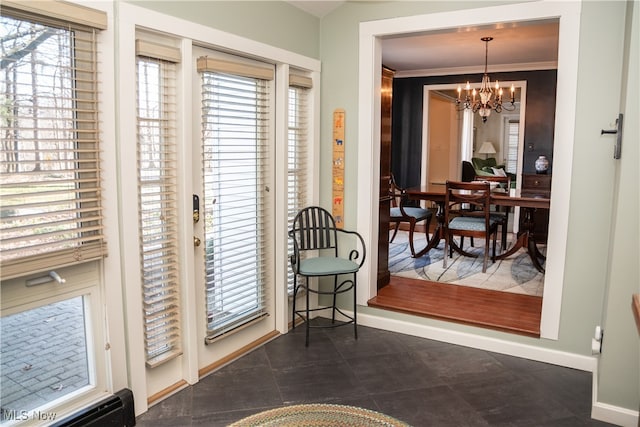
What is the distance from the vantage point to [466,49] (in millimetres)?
5762

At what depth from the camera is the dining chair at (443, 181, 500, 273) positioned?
4699 mm

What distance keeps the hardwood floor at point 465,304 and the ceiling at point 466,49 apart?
2.03 meters

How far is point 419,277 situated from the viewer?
188 inches

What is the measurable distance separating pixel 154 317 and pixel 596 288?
105 inches

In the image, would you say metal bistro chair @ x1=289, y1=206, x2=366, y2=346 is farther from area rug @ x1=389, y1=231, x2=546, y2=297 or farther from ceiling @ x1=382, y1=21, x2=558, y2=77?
ceiling @ x1=382, y1=21, x2=558, y2=77

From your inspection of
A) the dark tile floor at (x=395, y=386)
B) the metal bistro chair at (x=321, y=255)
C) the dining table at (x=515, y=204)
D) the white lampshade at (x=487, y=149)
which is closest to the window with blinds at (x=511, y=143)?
the white lampshade at (x=487, y=149)

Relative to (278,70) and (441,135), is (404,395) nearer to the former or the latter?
(278,70)

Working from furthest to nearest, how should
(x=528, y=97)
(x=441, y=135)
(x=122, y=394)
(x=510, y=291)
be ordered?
(x=441, y=135) → (x=528, y=97) → (x=510, y=291) → (x=122, y=394)

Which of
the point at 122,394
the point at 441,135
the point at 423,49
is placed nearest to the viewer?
the point at 122,394

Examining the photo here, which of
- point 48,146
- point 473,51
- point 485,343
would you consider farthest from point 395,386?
point 473,51

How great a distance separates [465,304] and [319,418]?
1.77m

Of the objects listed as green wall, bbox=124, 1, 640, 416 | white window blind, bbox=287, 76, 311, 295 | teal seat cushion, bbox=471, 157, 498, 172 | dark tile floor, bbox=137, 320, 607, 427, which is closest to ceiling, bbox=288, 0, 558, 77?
green wall, bbox=124, 1, 640, 416

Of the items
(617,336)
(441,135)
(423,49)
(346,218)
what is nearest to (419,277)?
(346,218)

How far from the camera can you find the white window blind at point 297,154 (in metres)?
3.72
